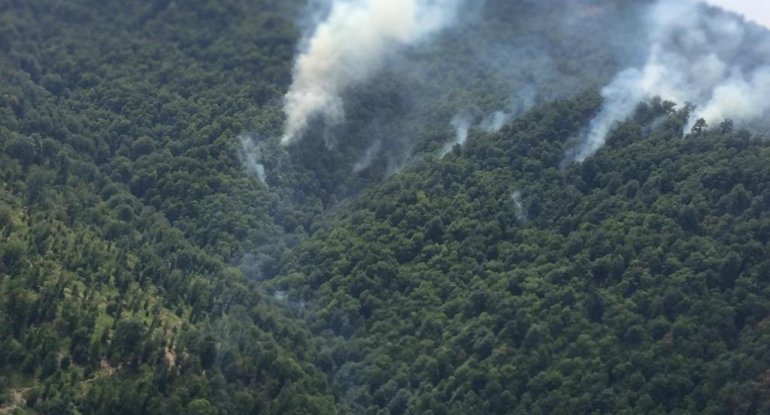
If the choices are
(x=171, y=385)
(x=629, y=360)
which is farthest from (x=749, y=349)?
(x=171, y=385)

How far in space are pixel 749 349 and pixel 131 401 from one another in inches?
2468

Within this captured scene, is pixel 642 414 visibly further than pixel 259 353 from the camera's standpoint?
No

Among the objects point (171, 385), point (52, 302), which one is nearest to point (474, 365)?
point (171, 385)

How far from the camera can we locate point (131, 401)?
185 m

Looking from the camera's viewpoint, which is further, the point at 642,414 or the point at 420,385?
the point at 420,385

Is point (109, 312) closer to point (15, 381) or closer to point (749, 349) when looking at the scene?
point (15, 381)

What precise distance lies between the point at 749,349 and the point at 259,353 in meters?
51.4

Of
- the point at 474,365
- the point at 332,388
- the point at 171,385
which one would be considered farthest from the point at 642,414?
the point at 171,385

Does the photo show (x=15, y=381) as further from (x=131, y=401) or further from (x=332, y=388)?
A: (x=332, y=388)

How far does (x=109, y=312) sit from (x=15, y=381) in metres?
16.8

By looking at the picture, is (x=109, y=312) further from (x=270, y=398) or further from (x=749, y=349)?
(x=749, y=349)

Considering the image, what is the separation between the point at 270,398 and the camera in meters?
193

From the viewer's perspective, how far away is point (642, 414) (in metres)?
184

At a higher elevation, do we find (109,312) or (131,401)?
(109,312)
